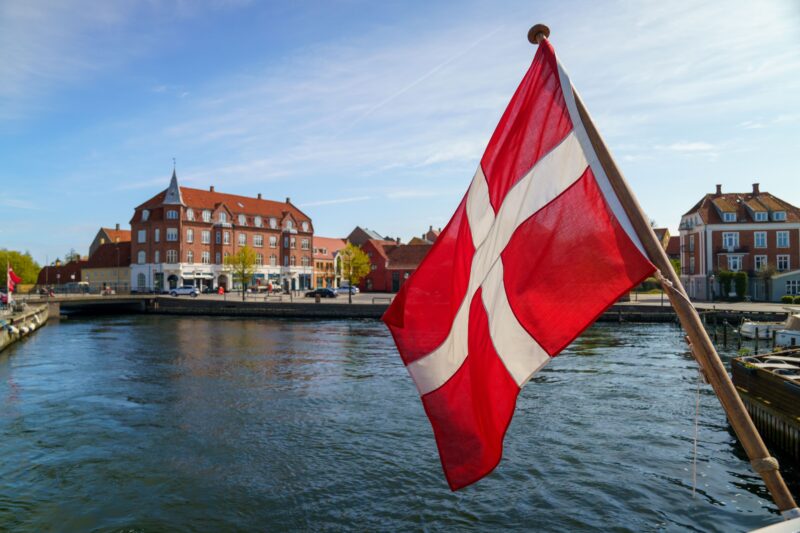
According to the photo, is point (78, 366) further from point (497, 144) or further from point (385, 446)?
point (497, 144)

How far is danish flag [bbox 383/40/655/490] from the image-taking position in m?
4.32

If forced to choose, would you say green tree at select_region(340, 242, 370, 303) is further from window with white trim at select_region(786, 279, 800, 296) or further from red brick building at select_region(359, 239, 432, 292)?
window with white trim at select_region(786, 279, 800, 296)

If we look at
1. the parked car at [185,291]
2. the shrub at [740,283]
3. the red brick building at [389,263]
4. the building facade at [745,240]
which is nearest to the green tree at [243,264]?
the parked car at [185,291]

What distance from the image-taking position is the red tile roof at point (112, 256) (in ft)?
317


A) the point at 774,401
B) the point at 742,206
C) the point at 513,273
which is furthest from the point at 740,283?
the point at 513,273

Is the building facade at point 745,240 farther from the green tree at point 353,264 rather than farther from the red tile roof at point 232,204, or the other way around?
the red tile roof at point 232,204

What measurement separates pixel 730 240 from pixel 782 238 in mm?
5504

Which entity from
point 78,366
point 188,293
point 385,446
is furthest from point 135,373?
point 188,293

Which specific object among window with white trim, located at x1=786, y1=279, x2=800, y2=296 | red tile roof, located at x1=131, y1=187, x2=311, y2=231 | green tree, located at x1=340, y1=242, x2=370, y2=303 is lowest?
window with white trim, located at x1=786, y1=279, x2=800, y2=296

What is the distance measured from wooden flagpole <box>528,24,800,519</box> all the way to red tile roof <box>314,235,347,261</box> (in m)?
107

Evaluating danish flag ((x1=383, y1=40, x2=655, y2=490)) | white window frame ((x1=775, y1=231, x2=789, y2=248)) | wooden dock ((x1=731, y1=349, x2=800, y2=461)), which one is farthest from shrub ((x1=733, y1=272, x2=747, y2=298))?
danish flag ((x1=383, y1=40, x2=655, y2=490))

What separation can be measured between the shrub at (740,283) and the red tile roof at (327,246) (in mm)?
71136

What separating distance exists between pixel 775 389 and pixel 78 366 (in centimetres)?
3062

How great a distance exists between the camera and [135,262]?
9131 centimetres
